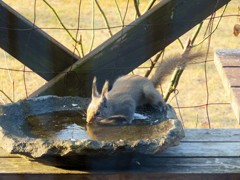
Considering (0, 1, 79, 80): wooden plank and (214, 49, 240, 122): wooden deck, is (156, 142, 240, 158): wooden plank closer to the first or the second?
(214, 49, 240, 122): wooden deck

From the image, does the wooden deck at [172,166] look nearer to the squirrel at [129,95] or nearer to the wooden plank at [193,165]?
the wooden plank at [193,165]

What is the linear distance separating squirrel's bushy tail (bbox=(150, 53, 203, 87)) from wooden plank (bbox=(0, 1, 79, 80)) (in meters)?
0.36

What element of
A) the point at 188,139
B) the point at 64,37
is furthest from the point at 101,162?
the point at 64,37

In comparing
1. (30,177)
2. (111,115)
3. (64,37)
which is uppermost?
(64,37)

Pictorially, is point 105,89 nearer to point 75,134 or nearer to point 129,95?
point 129,95

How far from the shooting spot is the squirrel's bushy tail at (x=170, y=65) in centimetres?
288

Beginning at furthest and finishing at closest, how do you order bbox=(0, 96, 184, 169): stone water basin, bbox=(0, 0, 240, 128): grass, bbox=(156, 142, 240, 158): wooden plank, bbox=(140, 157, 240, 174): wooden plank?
1. bbox=(0, 0, 240, 128): grass
2. bbox=(156, 142, 240, 158): wooden plank
3. bbox=(140, 157, 240, 174): wooden plank
4. bbox=(0, 96, 184, 169): stone water basin

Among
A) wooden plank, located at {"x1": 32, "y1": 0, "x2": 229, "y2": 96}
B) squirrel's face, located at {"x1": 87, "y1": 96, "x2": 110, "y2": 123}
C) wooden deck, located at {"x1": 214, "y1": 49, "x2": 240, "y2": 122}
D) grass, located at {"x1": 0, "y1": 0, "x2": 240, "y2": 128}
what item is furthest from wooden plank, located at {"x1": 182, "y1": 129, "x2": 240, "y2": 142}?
grass, located at {"x1": 0, "y1": 0, "x2": 240, "y2": 128}

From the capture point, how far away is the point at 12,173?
2.23m

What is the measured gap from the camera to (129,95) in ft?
9.40

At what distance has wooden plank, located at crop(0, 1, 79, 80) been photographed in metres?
2.92

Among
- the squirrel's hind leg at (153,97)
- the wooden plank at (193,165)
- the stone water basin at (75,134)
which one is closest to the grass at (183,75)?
the squirrel's hind leg at (153,97)

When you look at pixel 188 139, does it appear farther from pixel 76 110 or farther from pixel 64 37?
pixel 64 37

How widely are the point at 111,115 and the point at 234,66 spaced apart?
20.1 inches
